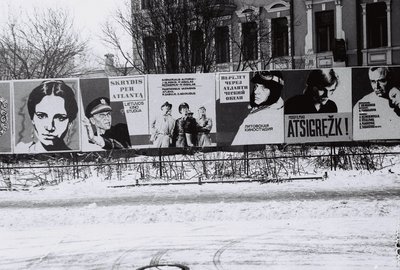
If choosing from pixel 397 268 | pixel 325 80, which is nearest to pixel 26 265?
pixel 397 268

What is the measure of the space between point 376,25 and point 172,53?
1020 cm

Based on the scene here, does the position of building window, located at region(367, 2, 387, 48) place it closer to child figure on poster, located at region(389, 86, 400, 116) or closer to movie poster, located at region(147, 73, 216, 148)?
child figure on poster, located at region(389, 86, 400, 116)

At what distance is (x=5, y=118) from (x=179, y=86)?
4188mm

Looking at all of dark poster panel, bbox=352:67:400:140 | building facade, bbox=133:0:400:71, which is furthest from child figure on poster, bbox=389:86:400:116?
building facade, bbox=133:0:400:71

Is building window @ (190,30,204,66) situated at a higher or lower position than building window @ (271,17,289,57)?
lower

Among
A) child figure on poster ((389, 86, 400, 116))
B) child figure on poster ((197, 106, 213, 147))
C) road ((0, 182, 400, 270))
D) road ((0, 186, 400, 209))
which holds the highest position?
child figure on poster ((389, 86, 400, 116))

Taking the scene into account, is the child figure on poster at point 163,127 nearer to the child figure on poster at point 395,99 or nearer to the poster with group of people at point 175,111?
the poster with group of people at point 175,111

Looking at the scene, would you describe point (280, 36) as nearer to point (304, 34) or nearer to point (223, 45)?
point (304, 34)

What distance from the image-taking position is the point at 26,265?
692cm

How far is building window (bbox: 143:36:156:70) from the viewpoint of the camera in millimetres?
24906

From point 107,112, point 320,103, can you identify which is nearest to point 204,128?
point 107,112

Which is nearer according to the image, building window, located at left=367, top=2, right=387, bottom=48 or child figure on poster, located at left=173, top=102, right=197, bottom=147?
child figure on poster, located at left=173, top=102, right=197, bottom=147

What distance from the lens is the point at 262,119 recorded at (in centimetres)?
1300

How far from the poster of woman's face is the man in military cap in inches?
17.1
